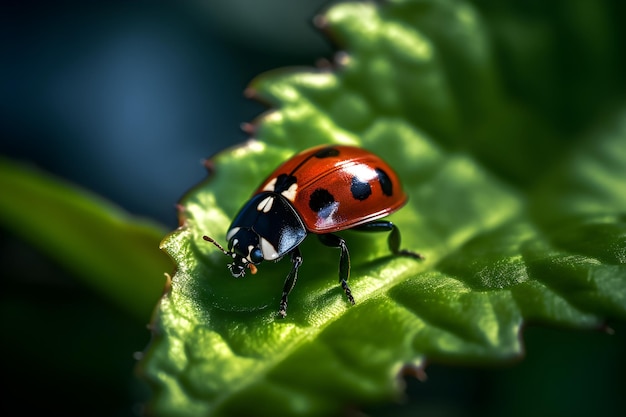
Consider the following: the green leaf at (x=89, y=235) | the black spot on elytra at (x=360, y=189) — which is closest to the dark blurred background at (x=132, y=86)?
the green leaf at (x=89, y=235)

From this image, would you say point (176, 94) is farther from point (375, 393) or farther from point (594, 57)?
point (375, 393)

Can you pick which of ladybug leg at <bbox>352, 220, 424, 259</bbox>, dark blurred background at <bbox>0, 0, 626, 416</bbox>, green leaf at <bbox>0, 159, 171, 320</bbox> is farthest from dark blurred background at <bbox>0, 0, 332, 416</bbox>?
ladybug leg at <bbox>352, 220, 424, 259</bbox>

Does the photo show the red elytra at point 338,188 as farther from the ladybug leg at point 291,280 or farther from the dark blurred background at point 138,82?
the dark blurred background at point 138,82

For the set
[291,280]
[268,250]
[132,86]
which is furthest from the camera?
[132,86]

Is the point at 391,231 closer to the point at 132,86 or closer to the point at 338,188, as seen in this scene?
the point at 338,188

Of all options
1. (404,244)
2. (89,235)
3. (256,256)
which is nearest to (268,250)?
(256,256)

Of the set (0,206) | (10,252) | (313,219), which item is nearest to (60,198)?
(0,206)
